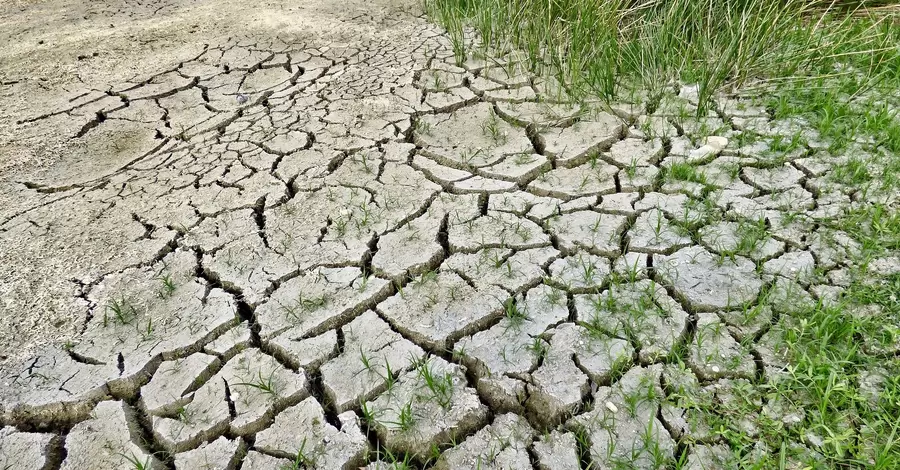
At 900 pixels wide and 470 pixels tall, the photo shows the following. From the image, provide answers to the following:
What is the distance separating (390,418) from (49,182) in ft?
6.43

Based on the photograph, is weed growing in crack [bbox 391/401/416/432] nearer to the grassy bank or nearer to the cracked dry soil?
the cracked dry soil

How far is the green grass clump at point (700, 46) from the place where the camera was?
2914mm

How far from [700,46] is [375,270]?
1.98m

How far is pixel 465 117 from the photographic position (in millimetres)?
2988

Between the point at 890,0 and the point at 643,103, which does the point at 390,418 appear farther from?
the point at 890,0

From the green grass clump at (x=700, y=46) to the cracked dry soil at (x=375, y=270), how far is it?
0.66 ft

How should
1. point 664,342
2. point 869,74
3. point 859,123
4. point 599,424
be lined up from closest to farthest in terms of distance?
point 599,424 → point 664,342 → point 859,123 → point 869,74

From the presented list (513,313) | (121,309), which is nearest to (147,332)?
(121,309)

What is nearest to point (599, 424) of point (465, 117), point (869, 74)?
point (465, 117)

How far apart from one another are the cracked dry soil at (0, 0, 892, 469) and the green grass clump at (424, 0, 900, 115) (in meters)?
0.20

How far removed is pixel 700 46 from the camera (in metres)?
3.04

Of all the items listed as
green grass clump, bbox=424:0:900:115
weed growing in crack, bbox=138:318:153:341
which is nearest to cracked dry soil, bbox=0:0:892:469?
weed growing in crack, bbox=138:318:153:341

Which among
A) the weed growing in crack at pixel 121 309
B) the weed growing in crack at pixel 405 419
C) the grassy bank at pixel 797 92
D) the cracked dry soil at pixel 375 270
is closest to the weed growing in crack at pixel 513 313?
the cracked dry soil at pixel 375 270

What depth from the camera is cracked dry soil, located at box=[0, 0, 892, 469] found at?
5.25 feet
